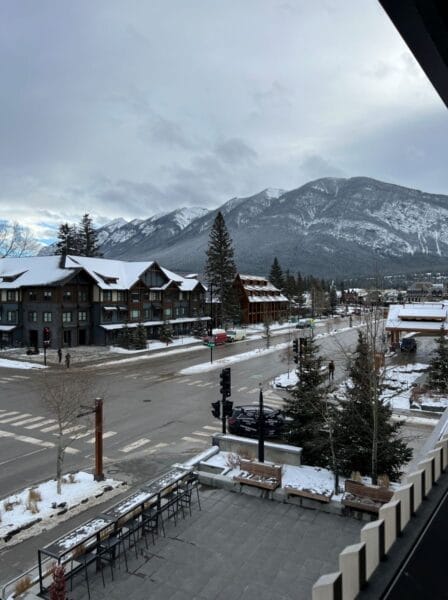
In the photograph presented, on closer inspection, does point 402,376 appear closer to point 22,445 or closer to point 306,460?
point 306,460

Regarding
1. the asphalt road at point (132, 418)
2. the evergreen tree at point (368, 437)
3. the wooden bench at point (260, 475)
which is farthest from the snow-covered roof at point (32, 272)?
the wooden bench at point (260, 475)

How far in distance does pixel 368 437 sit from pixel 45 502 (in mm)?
10137

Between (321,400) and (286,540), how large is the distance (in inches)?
275

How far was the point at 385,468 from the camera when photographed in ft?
42.7

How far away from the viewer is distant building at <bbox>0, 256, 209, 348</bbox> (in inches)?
1925

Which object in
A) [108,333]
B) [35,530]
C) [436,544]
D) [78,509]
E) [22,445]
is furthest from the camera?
[108,333]

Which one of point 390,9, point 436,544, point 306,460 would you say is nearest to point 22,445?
point 306,460

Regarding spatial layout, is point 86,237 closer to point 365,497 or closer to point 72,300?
point 72,300

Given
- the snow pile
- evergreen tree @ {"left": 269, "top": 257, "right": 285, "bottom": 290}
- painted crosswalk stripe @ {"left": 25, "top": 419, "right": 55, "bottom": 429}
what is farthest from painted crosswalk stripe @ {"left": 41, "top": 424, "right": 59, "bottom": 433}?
evergreen tree @ {"left": 269, "top": 257, "right": 285, "bottom": 290}

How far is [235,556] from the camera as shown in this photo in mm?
8625

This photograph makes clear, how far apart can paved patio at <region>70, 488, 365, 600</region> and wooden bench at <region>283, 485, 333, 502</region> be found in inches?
12.9

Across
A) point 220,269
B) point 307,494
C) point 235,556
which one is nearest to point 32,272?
point 220,269

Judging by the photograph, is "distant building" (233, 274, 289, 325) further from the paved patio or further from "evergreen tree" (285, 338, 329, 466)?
the paved patio

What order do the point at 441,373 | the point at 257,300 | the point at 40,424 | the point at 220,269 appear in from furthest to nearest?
the point at 257,300
the point at 220,269
the point at 441,373
the point at 40,424
